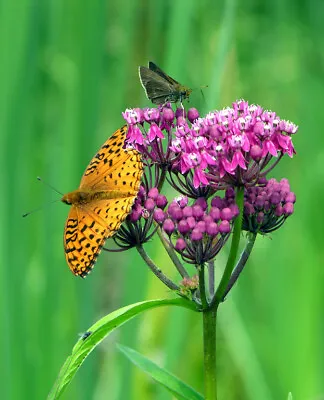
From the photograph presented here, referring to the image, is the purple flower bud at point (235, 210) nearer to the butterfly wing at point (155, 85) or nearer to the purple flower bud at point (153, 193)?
the purple flower bud at point (153, 193)

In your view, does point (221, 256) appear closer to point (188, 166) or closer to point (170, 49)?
point (170, 49)

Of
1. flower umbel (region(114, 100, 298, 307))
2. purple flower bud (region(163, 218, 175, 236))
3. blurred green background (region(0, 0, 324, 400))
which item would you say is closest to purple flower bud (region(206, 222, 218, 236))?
flower umbel (region(114, 100, 298, 307))

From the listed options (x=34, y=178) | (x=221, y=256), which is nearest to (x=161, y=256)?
(x=221, y=256)

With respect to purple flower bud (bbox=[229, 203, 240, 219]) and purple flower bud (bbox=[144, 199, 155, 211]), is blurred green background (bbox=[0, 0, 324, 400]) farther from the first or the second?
purple flower bud (bbox=[229, 203, 240, 219])

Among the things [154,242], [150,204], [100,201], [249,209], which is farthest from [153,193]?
[154,242]

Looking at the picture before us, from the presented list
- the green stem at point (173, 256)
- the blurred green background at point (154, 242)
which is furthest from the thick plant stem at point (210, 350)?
the blurred green background at point (154, 242)

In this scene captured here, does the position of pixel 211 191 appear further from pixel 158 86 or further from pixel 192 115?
pixel 158 86
